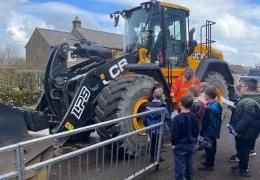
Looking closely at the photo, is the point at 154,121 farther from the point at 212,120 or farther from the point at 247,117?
the point at 247,117

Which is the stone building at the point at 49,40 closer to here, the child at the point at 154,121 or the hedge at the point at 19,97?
the hedge at the point at 19,97

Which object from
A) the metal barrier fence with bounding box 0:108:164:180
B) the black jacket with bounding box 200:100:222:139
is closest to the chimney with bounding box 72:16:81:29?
the metal barrier fence with bounding box 0:108:164:180

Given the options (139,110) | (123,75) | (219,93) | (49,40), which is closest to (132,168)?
(139,110)

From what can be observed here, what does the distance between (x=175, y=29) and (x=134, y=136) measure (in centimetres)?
390

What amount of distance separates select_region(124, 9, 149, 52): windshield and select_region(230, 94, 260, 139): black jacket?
9.89 feet

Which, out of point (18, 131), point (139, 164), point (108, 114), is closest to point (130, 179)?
point (139, 164)

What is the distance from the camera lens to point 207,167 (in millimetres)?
5320

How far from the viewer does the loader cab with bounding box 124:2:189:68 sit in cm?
739

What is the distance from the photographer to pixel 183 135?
441cm

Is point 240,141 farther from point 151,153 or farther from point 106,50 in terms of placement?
point 106,50

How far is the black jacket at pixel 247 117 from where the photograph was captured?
4.79 metres

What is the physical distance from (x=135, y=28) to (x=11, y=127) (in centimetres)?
404

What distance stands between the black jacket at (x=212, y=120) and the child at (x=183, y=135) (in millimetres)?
740

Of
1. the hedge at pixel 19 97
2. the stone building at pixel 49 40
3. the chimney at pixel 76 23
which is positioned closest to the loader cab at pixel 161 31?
the hedge at pixel 19 97
